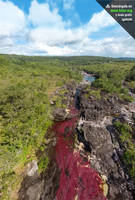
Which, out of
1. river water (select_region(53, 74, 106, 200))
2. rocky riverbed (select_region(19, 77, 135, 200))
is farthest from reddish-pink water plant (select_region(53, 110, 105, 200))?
rocky riverbed (select_region(19, 77, 135, 200))

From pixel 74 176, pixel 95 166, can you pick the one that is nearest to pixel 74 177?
pixel 74 176

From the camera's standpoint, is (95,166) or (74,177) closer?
(74,177)

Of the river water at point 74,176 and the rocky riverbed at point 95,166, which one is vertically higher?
the rocky riverbed at point 95,166

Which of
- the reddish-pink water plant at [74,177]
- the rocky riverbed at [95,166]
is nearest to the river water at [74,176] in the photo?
the reddish-pink water plant at [74,177]

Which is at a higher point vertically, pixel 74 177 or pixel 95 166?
pixel 95 166

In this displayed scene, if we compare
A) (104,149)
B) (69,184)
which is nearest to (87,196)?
(69,184)

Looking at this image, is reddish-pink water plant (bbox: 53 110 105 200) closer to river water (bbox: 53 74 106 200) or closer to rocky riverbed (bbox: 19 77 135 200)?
river water (bbox: 53 74 106 200)

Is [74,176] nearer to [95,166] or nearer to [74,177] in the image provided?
[74,177]

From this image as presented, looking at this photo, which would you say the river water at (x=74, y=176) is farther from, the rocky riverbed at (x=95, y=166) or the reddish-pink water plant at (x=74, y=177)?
the rocky riverbed at (x=95, y=166)
